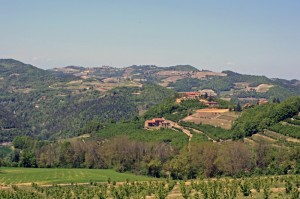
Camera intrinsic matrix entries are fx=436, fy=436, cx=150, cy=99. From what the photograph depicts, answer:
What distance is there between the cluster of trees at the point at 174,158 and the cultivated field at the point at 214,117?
32369 mm

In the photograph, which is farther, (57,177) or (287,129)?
(287,129)

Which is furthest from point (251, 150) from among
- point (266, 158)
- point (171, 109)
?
point (171, 109)

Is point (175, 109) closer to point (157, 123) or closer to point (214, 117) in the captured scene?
point (157, 123)

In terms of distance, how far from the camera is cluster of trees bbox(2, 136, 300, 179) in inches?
3236

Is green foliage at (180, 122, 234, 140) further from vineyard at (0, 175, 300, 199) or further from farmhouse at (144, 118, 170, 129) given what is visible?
vineyard at (0, 175, 300, 199)

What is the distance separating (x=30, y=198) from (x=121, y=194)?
11762 millimetres

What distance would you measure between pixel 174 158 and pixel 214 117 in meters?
49.2

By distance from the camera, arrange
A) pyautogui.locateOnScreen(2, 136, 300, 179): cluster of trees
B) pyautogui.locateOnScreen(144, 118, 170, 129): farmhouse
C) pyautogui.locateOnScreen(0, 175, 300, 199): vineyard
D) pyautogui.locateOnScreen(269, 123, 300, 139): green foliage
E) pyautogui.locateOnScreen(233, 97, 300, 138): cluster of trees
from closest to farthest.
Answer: pyautogui.locateOnScreen(0, 175, 300, 199): vineyard, pyautogui.locateOnScreen(2, 136, 300, 179): cluster of trees, pyautogui.locateOnScreen(269, 123, 300, 139): green foliage, pyautogui.locateOnScreen(233, 97, 300, 138): cluster of trees, pyautogui.locateOnScreen(144, 118, 170, 129): farmhouse

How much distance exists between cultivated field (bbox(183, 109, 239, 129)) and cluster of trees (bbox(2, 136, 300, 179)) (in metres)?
32.4

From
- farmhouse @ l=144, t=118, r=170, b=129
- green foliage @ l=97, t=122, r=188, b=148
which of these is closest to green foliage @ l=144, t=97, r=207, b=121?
farmhouse @ l=144, t=118, r=170, b=129

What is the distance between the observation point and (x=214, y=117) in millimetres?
134500

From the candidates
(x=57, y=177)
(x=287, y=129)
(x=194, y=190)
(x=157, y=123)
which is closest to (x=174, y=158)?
(x=57, y=177)

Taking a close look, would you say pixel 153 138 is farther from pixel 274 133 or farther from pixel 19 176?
pixel 19 176

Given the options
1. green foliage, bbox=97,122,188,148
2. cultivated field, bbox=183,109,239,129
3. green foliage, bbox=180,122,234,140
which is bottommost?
green foliage, bbox=97,122,188,148
